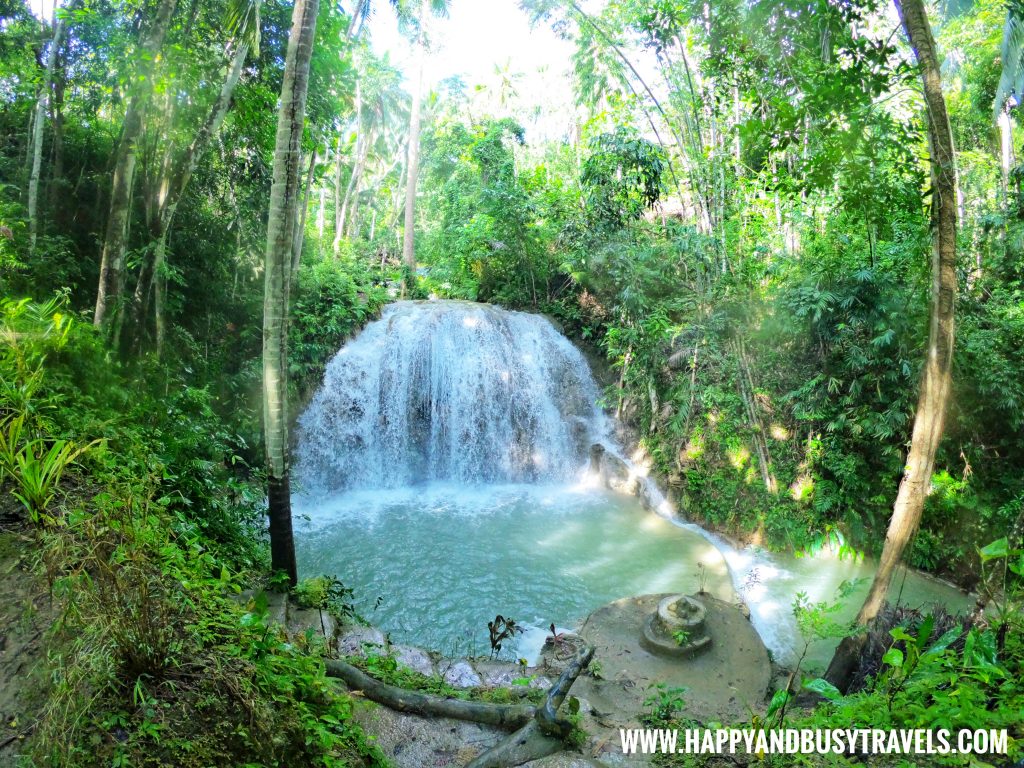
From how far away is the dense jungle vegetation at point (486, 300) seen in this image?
202cm

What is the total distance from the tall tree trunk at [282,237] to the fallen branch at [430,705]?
170cm

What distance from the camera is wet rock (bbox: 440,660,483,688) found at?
409cm

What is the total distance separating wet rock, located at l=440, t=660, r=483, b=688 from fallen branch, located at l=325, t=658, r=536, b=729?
897 mm

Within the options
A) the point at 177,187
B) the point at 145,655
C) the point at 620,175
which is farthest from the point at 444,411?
the point at 145,655

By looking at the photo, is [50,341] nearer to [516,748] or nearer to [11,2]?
[516,748]

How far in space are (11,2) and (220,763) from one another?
12.1 m

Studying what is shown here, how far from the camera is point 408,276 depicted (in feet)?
58.1

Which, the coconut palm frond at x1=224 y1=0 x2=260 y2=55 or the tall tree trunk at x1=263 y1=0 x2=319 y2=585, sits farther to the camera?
the coconut palm frond at x1=224 y1=0 x2=260 y2=55

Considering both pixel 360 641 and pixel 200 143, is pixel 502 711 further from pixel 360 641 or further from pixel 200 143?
pixel 200 143

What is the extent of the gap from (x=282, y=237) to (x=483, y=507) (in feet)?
21.9

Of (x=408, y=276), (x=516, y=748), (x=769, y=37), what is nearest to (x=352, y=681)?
(x=516, y=748)

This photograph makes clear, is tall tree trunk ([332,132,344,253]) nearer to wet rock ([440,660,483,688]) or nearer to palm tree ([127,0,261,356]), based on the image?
palm tree ([127,0,261,356])

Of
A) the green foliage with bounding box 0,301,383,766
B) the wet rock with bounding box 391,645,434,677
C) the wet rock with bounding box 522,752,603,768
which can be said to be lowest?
the wet rock with bounding box 391,645,434,677

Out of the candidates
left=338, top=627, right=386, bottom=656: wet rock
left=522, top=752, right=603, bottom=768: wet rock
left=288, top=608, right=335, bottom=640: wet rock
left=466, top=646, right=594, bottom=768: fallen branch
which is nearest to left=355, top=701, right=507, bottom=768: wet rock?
left=466, top=646, right=594, bottom=768: fallen branch
